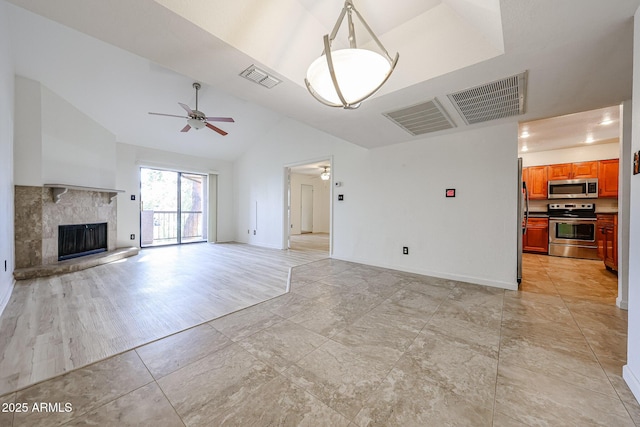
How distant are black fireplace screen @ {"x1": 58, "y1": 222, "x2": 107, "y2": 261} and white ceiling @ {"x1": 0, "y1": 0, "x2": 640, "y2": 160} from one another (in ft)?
8.37

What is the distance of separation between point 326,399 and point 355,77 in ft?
5.93

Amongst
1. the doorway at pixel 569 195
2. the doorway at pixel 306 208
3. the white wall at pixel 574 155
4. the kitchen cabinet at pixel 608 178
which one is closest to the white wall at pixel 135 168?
the doorway at pixel 306 208

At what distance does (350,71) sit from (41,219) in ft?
16.9

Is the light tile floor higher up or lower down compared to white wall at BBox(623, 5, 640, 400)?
lower down

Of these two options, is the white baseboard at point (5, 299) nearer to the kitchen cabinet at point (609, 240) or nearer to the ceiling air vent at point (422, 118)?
the ceiling air vent at point (422, 118)

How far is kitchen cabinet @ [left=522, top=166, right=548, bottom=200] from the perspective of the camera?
540cm

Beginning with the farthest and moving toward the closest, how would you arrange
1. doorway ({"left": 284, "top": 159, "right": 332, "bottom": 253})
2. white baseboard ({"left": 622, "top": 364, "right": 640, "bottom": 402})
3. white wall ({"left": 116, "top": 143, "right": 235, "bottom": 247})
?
doorway ({"left": 284, "top": 159, "right": 332, "bottom": 253}) < white wall ({"left": 116, "top": 143, "right": 235, "bottom": 247}) < white baseboard ({"left": 622, "top": 364, "right": 640, "bottom": 402})

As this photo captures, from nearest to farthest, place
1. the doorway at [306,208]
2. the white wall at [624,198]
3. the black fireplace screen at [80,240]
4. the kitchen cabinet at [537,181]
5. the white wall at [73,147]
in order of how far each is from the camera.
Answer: the white wall at [624,198]
the white wall at [73,147]
the black fireplace screen at [80,240]
the kitchen cabinet at [537,181]
the doorway at [306,208]

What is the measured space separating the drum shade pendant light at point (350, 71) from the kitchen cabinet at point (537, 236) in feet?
20.7

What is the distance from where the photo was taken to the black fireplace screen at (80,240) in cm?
391

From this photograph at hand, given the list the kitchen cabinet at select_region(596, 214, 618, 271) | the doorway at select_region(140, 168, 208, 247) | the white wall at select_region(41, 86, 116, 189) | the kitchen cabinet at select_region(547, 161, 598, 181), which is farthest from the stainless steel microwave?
the white wall at select_region(41, 86, 116, 189)

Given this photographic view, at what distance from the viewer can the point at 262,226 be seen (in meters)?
6.53

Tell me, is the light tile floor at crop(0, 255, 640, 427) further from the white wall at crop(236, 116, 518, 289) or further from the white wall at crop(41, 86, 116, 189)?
the white wall at crop(41, 86, 116, 189)

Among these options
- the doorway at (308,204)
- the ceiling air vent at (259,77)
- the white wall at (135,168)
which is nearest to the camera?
the ceiling air vent at (259,77)
